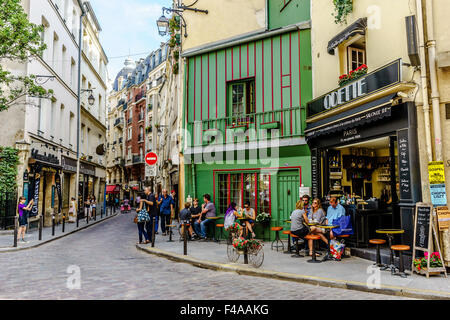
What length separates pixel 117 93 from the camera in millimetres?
66375

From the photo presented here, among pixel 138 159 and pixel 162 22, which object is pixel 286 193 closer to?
pixel 162 22

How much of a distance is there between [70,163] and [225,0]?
44.4 feet

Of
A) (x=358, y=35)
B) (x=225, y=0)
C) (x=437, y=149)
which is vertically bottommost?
(x=437, y=149)

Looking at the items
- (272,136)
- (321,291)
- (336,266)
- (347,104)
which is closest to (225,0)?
(272,136)

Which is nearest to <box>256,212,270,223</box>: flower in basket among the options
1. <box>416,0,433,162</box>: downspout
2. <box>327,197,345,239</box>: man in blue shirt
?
<box>327,197,345,239</box>: man in blue shirt

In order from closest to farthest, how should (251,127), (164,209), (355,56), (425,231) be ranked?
1. (425,231)
2. (355,56)
3. (251,127)
4. (164,209)

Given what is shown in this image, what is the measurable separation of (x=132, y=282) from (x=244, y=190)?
7048 mm

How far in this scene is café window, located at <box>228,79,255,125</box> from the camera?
45.9 feet

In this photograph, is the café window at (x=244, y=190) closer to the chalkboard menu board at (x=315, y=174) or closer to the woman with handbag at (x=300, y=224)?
the chalkboard menu board at (x=315, y=174)

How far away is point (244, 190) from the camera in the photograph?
44.8 ft

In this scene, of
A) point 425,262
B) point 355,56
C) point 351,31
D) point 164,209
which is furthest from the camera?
point 164,209

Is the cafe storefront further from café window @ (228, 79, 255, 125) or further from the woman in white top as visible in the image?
the woman in white top

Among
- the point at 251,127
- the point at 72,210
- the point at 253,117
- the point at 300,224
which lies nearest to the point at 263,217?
the point at 300,224
